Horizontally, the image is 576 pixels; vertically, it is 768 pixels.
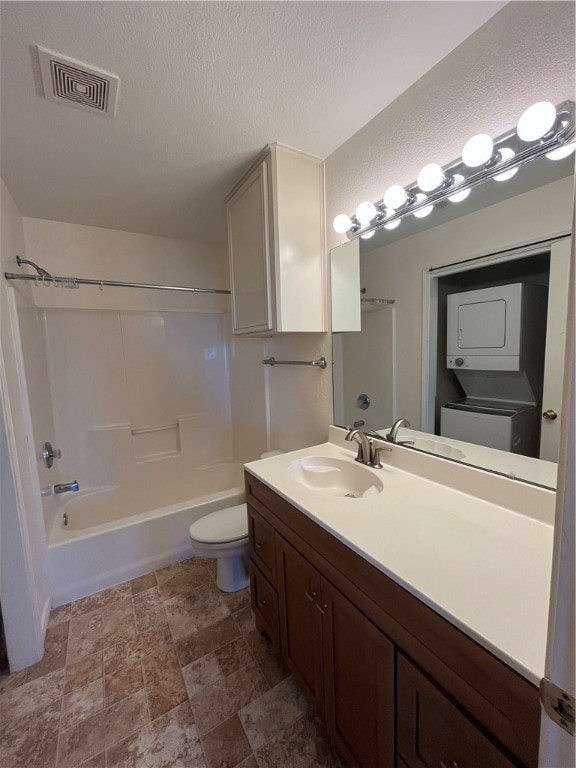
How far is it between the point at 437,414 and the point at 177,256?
2.38 m

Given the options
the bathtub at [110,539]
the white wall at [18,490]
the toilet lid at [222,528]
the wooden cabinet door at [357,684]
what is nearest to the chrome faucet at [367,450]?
the wooden cabinet door at [357,684]

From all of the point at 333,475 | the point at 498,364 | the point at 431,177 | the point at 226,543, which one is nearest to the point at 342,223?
the point at 431,177

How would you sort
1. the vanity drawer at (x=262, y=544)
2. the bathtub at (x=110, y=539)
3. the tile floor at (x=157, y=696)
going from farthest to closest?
1. the bathtub at (x=110, y=539)
2. the vanity drawer at (x=262, y=544)
3. the tile floor at (x=157, y=696)

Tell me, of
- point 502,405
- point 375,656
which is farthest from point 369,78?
point 375,656

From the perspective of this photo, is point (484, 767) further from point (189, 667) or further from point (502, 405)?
point (189, 667)

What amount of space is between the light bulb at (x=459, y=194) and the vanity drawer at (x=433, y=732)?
4.47 ft

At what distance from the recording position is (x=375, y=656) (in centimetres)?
79

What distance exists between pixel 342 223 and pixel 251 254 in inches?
20.1

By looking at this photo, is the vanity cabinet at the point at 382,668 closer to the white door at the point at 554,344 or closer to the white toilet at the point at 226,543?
the white toilet at the point at 226,543

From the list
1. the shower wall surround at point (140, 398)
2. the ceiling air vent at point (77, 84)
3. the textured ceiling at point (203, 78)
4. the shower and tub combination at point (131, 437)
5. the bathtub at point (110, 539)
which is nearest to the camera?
the textured ceiling at point (203, 78)

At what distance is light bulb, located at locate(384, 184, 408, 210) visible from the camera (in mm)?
1192

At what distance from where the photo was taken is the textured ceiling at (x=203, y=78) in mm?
877

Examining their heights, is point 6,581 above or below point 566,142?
below

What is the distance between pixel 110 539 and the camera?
6.19ft
